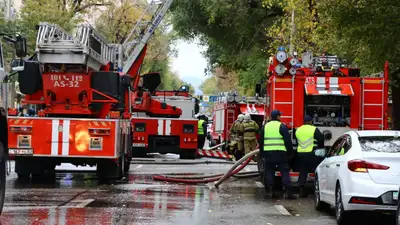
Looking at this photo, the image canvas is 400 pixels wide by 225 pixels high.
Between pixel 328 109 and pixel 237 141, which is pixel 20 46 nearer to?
pixel 328 109

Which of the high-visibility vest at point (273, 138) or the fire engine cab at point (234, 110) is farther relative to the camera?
the fire engine cab at point (234, 110)

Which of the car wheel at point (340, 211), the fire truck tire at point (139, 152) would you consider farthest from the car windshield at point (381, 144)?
the fire truck tire at point (139, 152)

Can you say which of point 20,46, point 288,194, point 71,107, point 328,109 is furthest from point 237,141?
point 20,46

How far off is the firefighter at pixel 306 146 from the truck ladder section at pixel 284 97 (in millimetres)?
1412

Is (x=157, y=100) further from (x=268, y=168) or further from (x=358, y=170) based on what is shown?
(x=358, y=170)

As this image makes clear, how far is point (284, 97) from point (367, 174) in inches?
261

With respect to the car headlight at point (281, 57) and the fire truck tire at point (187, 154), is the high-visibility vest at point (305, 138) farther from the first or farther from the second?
the fire truck tire at point (187, 154)

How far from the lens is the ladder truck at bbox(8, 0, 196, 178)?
16.3 meters

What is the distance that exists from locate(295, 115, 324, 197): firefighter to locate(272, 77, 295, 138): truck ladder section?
1.41 meters

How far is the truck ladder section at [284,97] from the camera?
55.2 feet

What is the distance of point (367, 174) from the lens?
34.0 feet

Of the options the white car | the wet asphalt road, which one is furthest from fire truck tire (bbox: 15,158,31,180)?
the white car

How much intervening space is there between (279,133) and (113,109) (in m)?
4.28

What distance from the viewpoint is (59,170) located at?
2098cm
